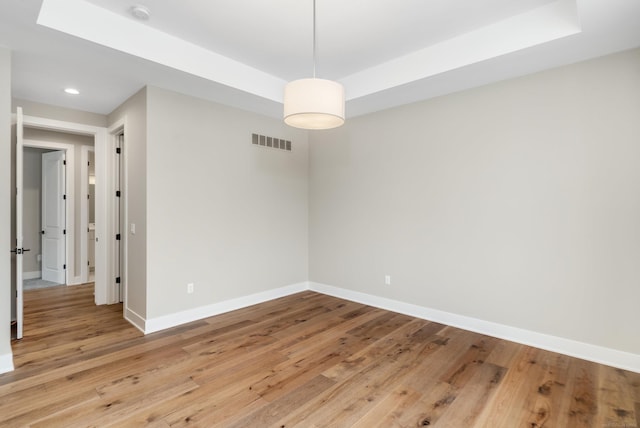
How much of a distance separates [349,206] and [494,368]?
2.73 metres

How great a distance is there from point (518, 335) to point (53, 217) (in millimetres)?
7554

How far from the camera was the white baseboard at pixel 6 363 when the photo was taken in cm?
266

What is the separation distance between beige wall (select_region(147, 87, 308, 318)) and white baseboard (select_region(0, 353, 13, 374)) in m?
1.13

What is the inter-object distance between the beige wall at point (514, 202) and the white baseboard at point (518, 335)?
61 mm

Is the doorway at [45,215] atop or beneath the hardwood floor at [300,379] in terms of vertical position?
atop

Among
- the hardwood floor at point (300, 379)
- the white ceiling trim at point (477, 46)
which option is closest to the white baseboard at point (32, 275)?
the hardwood floor at point (300, 379)

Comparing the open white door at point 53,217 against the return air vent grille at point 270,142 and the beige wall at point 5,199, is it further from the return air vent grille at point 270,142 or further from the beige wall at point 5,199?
the return air vent grille at point 270,142

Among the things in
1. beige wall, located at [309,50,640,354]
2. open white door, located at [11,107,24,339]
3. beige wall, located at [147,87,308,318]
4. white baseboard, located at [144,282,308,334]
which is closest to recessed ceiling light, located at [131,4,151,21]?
beige wall, located at [147,87,308,318]

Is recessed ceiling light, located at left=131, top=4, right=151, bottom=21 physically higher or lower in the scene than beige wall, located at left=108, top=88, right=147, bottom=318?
higher

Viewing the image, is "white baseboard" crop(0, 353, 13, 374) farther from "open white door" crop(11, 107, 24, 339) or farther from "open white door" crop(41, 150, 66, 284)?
"open white door" crop(41, 150, 66, 284)

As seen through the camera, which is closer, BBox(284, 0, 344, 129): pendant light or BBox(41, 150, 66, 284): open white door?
BBox(284, 0, 344, 129): pendant light

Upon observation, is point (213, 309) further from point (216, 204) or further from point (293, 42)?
point (293, 42)

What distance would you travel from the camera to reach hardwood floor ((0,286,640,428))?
83.6 inches

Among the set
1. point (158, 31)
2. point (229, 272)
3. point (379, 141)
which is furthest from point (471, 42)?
point (229, 272)
